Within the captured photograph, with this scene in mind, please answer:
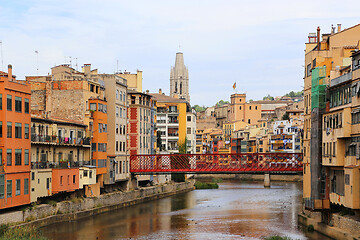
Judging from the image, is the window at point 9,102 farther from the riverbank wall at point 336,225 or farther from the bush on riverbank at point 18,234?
the riverbank wall at point 336,225

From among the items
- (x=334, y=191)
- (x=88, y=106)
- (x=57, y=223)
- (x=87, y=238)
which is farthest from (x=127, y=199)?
(x=334, y=191)

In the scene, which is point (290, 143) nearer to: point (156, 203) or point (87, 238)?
point (156, 203)

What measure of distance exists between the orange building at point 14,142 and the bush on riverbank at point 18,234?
8.83 ft

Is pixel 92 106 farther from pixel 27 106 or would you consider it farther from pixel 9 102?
pixel 9 102

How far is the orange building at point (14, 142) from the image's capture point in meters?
45.5

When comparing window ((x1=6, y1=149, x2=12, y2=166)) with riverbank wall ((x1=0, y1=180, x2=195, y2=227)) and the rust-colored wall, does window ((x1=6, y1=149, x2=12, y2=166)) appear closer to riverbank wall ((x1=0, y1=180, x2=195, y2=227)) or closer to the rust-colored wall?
riverbank wall ((x1=0, y1=180, x2=195, y2=227))

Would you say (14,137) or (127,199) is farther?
(127,199)

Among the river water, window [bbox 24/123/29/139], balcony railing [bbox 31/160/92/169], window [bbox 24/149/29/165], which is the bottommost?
the river water

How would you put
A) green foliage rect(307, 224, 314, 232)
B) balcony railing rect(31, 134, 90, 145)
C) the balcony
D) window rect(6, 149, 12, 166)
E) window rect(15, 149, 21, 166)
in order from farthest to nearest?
balcony railing rect(31, 134, 90, 145), green foliage rect(307, 224, 314, 232), window rect(15, 149, 21, 166), window rect(6, 149, 12, 166), the balcony

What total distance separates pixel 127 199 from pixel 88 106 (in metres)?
13.2

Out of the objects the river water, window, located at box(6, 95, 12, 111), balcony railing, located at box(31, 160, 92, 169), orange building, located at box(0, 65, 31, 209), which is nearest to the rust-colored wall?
balcony railing, located at box(31, 160, 92, 169)

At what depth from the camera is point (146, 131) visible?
278 ft

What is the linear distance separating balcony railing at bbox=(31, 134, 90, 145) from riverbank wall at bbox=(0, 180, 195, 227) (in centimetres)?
536

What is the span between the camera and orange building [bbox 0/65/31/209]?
45469 mm
